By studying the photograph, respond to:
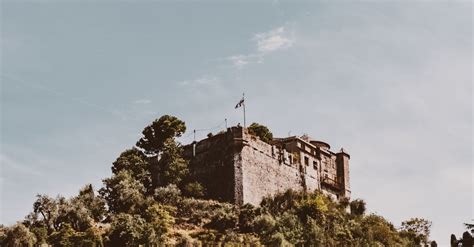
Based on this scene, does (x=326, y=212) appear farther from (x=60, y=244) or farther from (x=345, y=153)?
(x=60, y=244)

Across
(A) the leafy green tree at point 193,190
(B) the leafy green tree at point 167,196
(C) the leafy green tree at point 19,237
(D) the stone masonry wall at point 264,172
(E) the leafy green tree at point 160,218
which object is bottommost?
(C) the leafy green tree at point 19,237

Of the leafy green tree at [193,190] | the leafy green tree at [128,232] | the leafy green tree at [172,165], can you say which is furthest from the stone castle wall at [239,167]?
the leafy green tree at [128,232]

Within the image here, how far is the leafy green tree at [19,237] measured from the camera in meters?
46.3

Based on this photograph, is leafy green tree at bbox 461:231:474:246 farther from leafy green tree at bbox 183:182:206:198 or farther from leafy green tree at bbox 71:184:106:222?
leafy green tree at bbox 71:184:106:222

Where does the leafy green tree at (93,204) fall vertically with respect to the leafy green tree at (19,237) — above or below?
above

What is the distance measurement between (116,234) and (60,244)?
346cm

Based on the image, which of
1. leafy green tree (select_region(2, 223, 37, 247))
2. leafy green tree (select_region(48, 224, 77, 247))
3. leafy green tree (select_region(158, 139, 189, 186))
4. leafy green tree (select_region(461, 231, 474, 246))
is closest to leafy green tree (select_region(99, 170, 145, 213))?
leafy green tree (select_region(158, 139, 189, 186))

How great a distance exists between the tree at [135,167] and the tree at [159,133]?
60.6 inches

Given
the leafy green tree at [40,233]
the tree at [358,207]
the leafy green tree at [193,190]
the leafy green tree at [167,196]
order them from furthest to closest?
the tree at [358,207], the leafy green tree at [193,190], the leafy green tree at [167,196], the leafy green tree at [40,233]

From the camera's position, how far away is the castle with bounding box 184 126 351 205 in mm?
57750

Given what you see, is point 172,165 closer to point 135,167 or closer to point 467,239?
point 135,167

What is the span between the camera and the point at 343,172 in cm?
6831

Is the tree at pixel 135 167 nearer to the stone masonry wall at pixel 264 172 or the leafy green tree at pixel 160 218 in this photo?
the leafy green tree at pixel 160 218

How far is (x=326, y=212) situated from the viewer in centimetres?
5675
